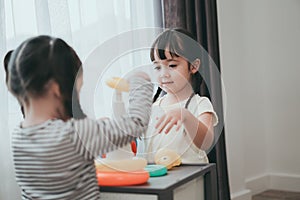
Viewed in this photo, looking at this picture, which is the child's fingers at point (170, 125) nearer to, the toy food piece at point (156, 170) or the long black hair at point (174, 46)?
the toy food piece at point (156, 170)

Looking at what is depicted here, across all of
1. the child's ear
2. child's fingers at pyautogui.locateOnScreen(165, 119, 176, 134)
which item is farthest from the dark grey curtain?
child's fingers at pyautogui.locateOnScreen(165, 119, 176, 134)

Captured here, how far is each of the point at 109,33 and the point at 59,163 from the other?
1.01 meters

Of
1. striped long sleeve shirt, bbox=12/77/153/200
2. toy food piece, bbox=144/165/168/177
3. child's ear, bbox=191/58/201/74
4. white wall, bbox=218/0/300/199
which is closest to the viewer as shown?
striped long sleeve shirt, bbox=12/77/153/200

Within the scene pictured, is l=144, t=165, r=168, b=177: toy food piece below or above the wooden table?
above

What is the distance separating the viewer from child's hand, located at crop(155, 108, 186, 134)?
3.37 ft

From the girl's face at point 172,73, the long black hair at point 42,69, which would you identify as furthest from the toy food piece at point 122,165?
the girl's face at point 172,73

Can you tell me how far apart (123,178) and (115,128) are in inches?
4.4

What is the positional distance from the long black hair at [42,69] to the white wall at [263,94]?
1796mm

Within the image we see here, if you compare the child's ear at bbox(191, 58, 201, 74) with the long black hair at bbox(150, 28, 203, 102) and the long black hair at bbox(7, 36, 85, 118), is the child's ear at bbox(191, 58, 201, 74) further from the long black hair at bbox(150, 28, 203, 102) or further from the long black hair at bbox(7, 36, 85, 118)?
the long black hair at bbox(7, 36, 85, 118)

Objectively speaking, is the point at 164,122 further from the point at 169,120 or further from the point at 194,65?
the point at 194,65

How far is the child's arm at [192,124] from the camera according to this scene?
1.03 meters

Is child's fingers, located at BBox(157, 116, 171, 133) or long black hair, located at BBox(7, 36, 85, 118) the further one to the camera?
child's fingers, located at BBox(157, 116, 171, 133)

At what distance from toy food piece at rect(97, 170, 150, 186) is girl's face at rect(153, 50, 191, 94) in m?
0.35

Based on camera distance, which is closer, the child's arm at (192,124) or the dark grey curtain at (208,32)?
the child's arm at (192,124)
